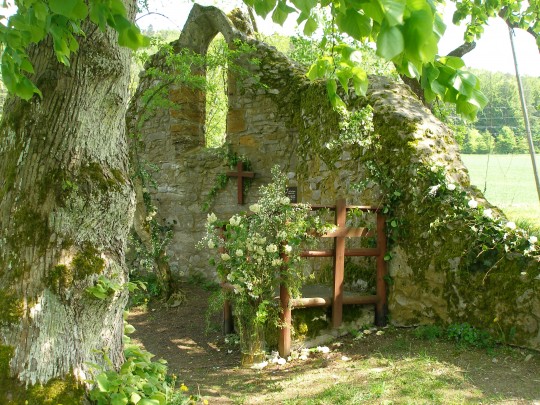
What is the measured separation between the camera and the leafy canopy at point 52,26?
6.21 ft

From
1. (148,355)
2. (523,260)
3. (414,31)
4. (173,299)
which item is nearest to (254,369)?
(148,355)

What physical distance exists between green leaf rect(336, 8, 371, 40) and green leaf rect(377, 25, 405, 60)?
13.1 inches

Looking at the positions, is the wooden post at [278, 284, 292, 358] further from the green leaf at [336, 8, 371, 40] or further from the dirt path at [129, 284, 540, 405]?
the green leaf at [336, 8, 371, 40]

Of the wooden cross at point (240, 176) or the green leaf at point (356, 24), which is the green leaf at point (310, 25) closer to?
the green leaf at point (356, 24)

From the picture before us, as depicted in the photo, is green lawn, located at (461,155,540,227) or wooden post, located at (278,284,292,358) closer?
wooden post, located at (278,284,292,358)

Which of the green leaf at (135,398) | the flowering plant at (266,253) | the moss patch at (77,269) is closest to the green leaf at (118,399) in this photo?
the green leaf at (135,398)

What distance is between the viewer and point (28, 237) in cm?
282

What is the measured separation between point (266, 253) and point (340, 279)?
88 cm


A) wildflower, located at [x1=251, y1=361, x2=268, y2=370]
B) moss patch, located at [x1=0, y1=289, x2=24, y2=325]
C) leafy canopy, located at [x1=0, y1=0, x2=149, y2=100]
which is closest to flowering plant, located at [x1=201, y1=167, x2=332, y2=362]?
wildflower, located at [x1=251, y1=361, x2=268, y2=370]

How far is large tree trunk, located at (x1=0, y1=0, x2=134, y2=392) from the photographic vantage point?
9.09 feet

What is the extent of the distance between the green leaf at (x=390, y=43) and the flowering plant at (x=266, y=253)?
3678mm

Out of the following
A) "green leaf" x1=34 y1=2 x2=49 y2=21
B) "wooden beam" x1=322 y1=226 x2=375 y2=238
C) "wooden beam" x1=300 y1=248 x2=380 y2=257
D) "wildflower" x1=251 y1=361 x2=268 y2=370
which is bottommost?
"wildflower" x1=251 y1=361 x2=268 y2=370

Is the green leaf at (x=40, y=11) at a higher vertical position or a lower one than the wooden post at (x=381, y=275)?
higher

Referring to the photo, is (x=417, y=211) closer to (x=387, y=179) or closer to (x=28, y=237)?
(x=387, y=179)
